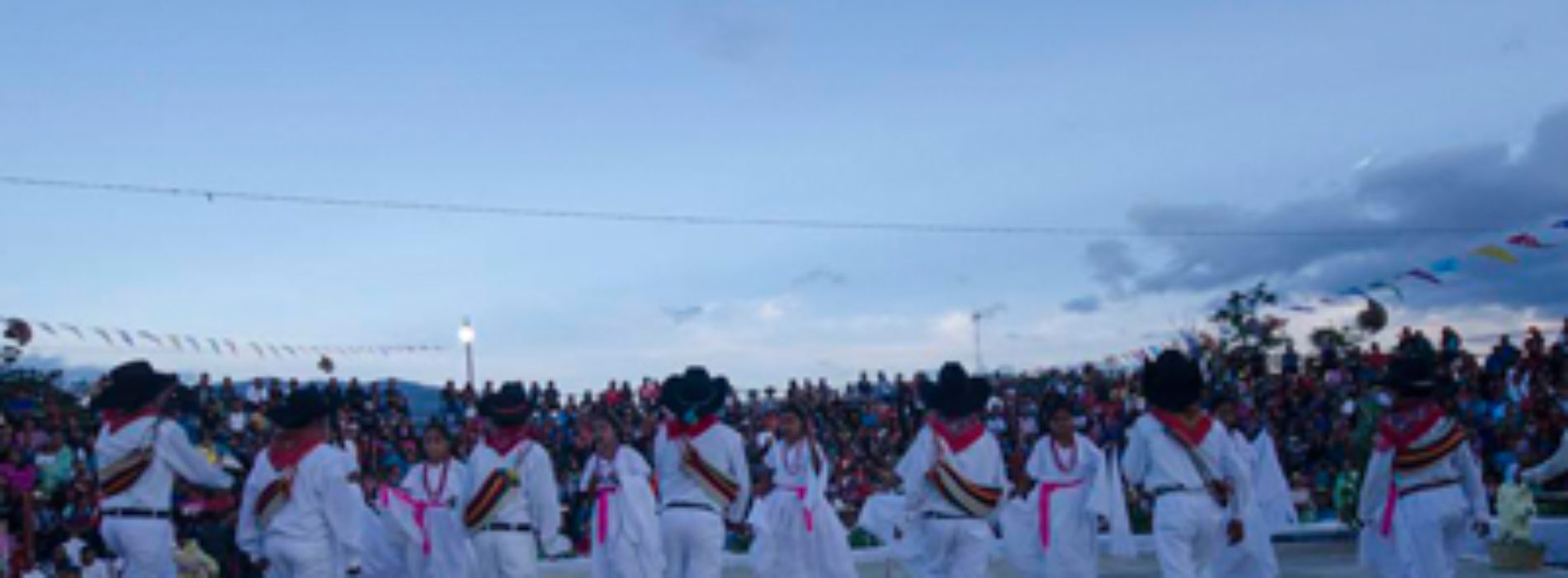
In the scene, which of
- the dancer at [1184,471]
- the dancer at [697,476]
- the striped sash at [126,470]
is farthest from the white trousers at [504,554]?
the dancer at [1184,471]

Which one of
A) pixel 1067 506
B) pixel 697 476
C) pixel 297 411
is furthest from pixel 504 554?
pixel 1067 506

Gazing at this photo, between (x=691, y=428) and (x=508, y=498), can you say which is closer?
(x=508, y=498)

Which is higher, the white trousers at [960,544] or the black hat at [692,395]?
the black hat at [692,395]

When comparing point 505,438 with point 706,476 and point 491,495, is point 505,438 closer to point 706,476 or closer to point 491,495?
point 491,495

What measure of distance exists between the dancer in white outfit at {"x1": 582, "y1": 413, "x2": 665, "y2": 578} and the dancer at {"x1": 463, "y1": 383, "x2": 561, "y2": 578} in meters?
0.37

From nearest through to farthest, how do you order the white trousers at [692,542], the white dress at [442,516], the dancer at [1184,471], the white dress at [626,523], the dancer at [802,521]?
the dancer at [1184,471] < the white trousers at [692,542] < the white dress at [626,523] < the white dress at [442,516] < the dancer at [802,521]

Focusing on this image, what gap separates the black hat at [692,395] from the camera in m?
10.3

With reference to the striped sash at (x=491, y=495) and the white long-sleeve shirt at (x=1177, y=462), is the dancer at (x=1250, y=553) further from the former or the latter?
the striped sash at (x=491, y=495)

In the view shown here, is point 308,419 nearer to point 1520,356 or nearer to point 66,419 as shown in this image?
point 66,419

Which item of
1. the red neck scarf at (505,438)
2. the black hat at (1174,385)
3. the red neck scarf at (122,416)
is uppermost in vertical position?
the red neck scarf at (122,416)

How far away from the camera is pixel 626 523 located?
10.3 m

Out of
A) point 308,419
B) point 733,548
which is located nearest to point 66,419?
point 733,548

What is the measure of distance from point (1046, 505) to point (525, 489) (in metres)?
4.34

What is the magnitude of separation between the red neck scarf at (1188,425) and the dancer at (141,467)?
660cm
